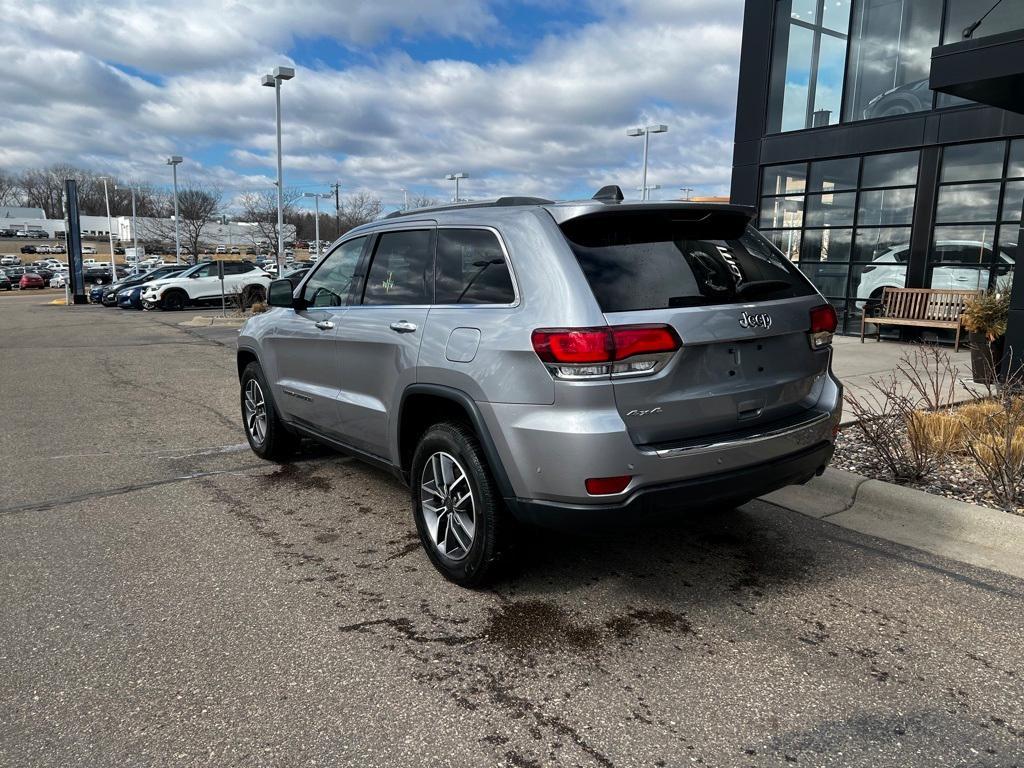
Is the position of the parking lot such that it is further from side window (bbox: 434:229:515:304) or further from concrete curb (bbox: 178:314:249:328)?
concrete curb (bbox: 178:314:249:328)

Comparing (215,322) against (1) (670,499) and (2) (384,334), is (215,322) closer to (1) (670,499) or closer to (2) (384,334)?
(2) (384,334)

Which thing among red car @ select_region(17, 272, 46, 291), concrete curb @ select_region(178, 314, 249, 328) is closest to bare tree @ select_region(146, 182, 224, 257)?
red car @ select_region(17, 272, 46, 291)

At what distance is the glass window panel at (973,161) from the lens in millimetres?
12117

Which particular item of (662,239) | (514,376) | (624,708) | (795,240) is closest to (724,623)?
(624,708)

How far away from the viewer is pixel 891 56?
44.9 ft

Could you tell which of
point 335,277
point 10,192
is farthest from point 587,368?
point 10,192

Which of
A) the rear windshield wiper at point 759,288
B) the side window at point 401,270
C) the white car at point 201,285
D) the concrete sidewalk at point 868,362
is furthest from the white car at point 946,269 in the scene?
the white car at point 201,285

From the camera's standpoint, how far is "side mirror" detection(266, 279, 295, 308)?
524 centimetres

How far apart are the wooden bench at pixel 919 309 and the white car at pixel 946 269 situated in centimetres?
43

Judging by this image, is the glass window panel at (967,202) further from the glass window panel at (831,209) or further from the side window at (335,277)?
the side window at (335,277)

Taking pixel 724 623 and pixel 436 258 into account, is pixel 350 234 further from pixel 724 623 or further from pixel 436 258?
pixel 724 623

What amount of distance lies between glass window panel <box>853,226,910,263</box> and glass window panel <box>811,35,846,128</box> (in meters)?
2.39

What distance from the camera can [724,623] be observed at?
3.31m

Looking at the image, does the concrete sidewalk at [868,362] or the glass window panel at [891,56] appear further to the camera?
the glass window panel at [891,56]
